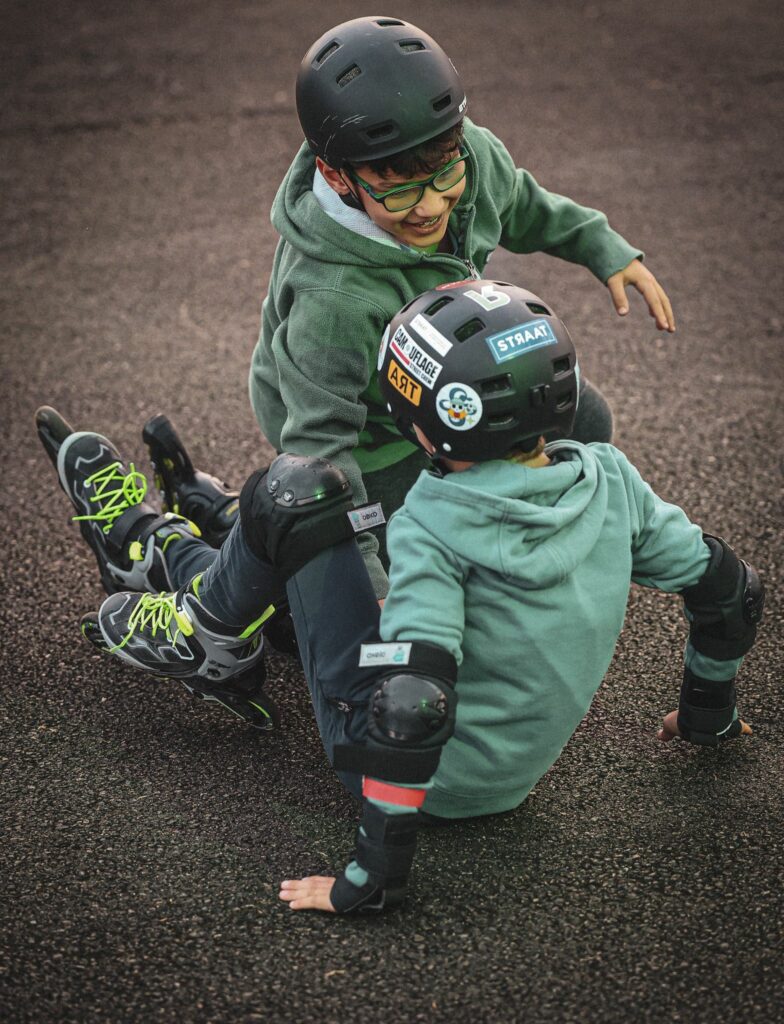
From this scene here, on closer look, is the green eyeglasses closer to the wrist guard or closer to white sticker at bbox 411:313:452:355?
white sticker at bbox 411:313:452:355

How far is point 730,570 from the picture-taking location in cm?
247

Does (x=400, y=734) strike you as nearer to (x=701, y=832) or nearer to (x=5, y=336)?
(x=701, y=832)

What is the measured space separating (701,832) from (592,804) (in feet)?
0.79

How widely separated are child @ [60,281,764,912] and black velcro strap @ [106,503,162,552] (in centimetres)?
69

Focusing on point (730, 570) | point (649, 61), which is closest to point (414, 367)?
point (730, 570)

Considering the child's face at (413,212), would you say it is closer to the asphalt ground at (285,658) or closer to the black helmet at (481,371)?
the black helmet at (481,371)

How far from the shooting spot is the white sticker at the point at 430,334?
2.24 metres

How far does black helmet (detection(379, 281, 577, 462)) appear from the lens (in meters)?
2.21

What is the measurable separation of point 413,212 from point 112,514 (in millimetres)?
1188

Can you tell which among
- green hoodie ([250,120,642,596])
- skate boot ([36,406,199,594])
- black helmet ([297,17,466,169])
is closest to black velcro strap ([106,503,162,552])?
skate boot ([36,406,199,594])

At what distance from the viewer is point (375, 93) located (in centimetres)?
260

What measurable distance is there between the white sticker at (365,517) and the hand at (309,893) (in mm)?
714

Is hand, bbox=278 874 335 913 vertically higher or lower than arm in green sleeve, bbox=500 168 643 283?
lower

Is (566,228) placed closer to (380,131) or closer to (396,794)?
(380,131)
